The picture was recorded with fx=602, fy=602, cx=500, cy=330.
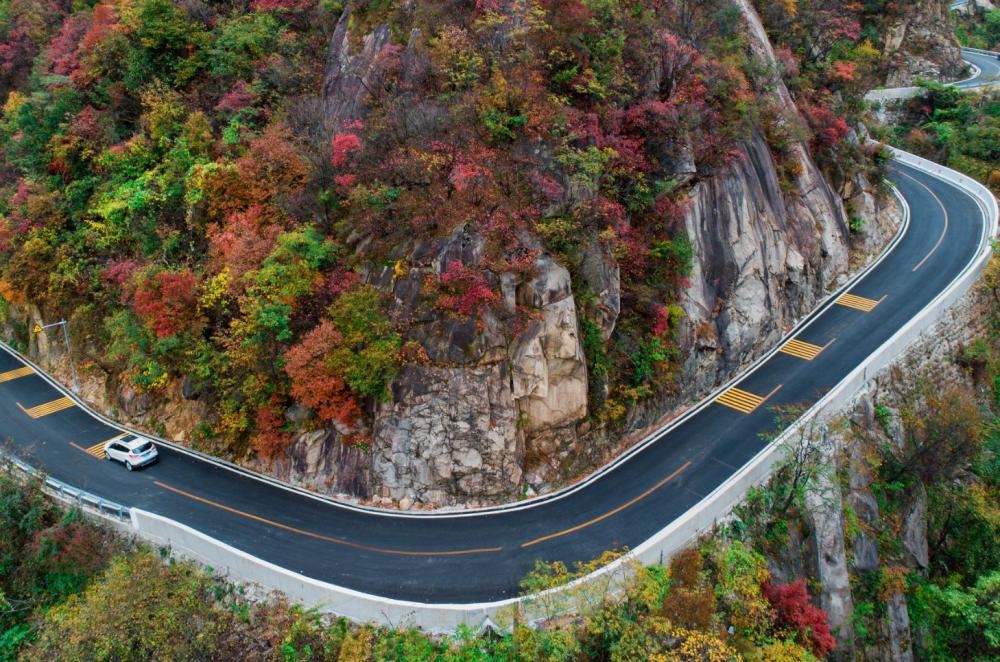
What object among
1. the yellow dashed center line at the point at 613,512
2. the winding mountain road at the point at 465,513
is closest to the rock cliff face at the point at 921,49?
the winding mountain road at the point at 465,513

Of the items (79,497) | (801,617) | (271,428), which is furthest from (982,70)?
(79,497)

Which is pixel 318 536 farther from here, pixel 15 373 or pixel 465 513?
pixel 15 373

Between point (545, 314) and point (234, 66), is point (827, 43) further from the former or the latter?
point (234, 66)

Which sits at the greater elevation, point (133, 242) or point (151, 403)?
point (133, 242)

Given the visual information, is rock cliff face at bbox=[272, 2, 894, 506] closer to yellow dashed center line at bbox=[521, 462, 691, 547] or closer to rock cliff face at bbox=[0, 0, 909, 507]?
rock cliff face at bbox=[0, 0, 909, 507]

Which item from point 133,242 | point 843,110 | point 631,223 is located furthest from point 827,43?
point 133,242

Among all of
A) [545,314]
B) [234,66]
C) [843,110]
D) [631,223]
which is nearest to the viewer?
[545,314]

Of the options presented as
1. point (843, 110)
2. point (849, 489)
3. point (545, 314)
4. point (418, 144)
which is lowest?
point (849, 489)
